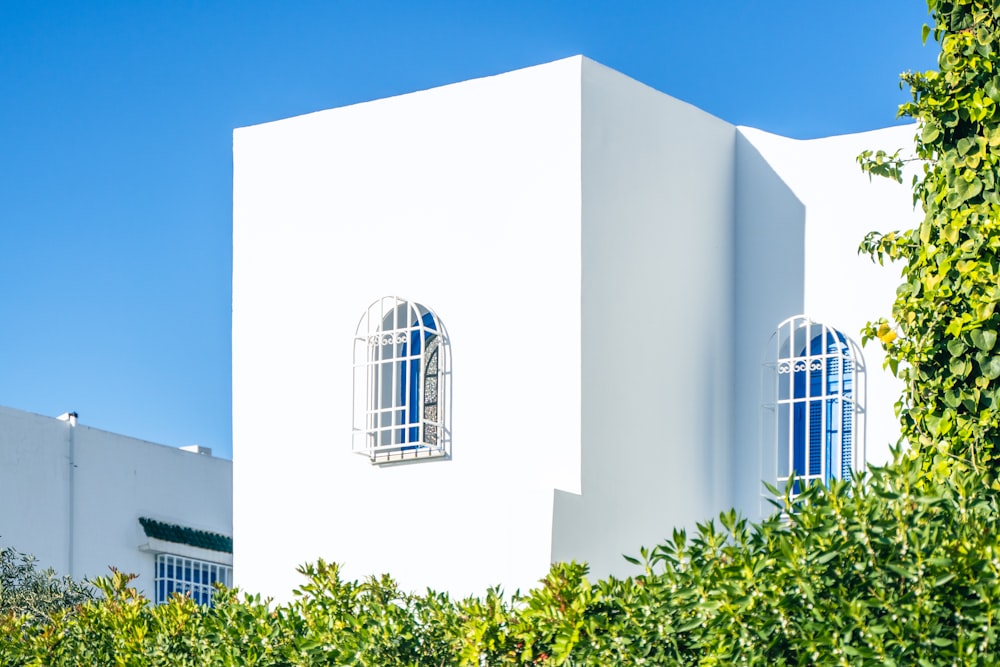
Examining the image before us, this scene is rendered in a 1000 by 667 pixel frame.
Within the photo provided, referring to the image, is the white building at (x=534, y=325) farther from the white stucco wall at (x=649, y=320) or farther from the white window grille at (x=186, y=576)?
the white window grille at (x=186, y=576)

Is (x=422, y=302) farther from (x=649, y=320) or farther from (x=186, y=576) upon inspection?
(x=186, y=576)

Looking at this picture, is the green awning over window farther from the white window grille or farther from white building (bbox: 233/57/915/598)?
white building (bbox: 233/57/915/598)

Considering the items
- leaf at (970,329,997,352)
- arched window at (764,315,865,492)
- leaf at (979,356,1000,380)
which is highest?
arched window at (764,315,865,492)

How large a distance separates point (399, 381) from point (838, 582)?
22.4ft

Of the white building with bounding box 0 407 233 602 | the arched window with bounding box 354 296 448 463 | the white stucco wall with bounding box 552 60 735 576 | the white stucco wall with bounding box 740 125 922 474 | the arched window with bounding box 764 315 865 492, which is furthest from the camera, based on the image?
the white building with bounding box 0 407 233 602

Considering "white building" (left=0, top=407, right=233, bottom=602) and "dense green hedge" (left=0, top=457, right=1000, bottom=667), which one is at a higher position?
"white building" (left=0, top=407, right=233, bottom=602)

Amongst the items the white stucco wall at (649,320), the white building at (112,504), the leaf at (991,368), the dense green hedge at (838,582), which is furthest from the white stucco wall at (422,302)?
the white building at (112,504)

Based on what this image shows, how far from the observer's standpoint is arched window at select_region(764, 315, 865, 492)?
11.6m

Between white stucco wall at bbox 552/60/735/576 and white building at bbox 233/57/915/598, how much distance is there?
0.9 inches

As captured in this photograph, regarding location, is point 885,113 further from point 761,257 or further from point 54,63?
point 54,63

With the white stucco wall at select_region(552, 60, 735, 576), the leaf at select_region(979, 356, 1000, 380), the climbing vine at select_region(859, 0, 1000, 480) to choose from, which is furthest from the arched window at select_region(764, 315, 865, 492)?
the leaf at select_region(979, 356, 1000, 380)

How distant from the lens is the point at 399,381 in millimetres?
12148

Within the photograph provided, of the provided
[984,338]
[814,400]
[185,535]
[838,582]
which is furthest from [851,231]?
[185,535]

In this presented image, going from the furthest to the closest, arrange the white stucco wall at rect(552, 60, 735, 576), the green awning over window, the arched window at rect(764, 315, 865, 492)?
the green awning over window → the arched window at rect(764, 315, 865, 492) → the white stucco wall at rect(552, 60, 735, 576)
